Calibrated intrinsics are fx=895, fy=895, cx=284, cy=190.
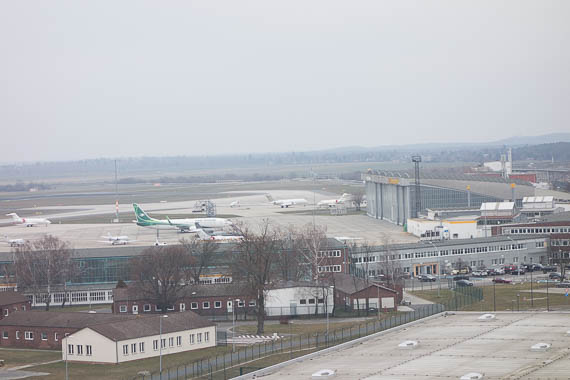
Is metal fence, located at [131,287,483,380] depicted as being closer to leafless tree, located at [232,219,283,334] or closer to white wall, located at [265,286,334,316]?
leafless tree, located at [232,219,283,334]

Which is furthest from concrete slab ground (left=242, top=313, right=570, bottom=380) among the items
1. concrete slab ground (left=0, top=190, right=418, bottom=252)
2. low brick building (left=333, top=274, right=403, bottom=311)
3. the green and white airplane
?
the green and white airplane

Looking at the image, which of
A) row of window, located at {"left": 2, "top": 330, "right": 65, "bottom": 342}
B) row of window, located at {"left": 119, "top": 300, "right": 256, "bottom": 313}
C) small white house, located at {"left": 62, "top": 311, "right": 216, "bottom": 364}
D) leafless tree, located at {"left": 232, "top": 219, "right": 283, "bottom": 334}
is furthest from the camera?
row of window, located at {"left": 119, "top": 300, "right": 256, "bottom": 313}

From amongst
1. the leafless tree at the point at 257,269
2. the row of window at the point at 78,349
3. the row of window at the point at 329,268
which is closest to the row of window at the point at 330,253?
the row of window at the point at 329,268

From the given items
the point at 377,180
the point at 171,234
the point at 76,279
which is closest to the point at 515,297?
the point at 76,279

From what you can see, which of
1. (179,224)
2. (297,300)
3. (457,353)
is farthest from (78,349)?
(179,224)

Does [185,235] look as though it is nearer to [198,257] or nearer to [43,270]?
[198,257]

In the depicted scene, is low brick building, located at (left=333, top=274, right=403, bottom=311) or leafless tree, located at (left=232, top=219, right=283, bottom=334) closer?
leafless tree, located at (left=232, top=219, right=283, bottom=334)
